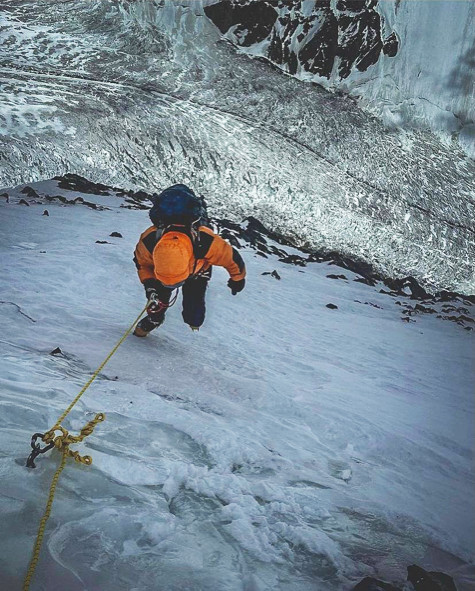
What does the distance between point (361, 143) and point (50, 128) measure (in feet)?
30.3

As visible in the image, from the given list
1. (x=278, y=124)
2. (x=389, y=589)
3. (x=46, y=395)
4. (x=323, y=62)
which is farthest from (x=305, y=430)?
Answer: (x=323, y=62)

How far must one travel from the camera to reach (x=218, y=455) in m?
2.08

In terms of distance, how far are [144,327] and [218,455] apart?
1.67m

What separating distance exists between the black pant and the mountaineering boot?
3 centimetres

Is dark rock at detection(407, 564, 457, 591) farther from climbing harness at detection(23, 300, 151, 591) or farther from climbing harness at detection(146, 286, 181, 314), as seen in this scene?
Answer: climbing harness at detection(146, 286, 181, 314)

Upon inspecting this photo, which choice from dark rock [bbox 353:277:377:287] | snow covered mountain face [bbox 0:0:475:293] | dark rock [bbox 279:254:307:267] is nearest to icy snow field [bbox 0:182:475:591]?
dark rock [bbox 279:254:307:267]

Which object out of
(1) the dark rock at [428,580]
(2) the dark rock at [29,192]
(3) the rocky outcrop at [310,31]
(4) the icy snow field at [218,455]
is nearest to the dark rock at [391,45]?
(3) the rocky outcrop at [310,31]

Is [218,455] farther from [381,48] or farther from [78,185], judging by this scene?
[381,48]

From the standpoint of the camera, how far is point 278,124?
512 inches

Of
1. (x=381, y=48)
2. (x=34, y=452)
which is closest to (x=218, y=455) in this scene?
(x=34, y=452)

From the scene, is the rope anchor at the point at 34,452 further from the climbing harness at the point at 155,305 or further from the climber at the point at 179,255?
the climbing harness at the point at 155,305

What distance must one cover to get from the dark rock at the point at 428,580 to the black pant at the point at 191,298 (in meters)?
2.36

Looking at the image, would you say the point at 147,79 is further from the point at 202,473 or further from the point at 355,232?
the point at 202,473

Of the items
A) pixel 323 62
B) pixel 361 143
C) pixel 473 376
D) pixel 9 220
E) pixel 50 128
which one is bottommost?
pixel 473 376
